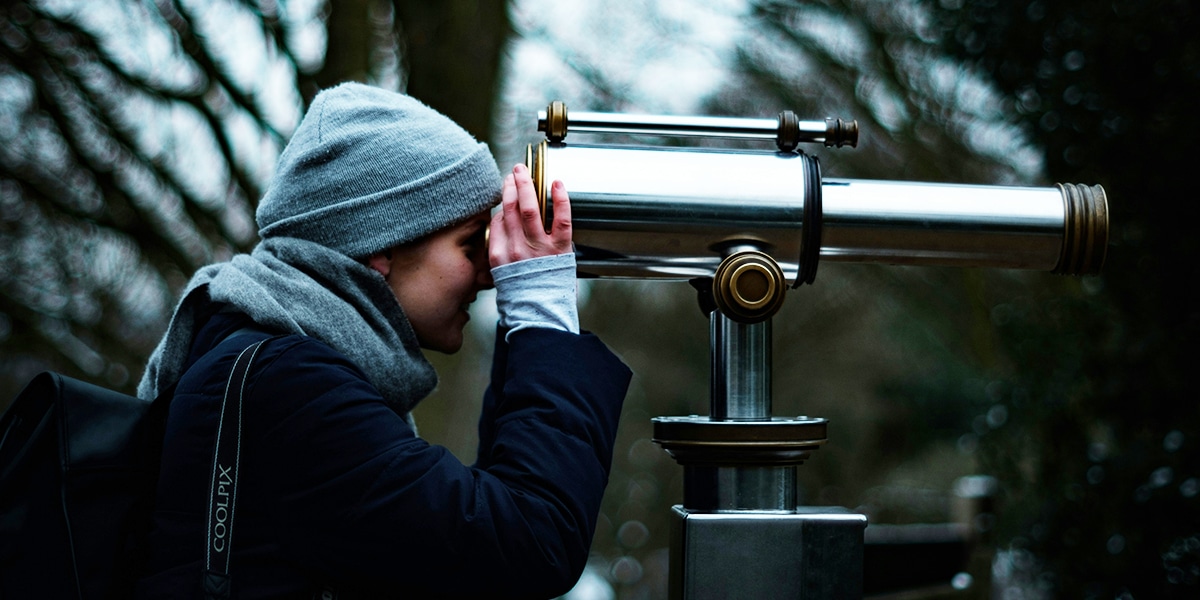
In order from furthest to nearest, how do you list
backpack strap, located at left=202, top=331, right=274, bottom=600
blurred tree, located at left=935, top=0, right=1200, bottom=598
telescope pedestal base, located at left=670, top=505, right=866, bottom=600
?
blurred tree, located at left=935, top=0, right=1200, bottom=598
telescope pedestal base, located at left=670, top=505, right=866, bottom=600
backpack strap, located at left=202, top=331, right=274, bottom=600

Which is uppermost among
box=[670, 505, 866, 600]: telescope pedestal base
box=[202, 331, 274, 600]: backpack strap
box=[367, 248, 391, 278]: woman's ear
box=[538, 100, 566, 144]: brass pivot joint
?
box=[538, 100, 566, 144]: brass pivot joint

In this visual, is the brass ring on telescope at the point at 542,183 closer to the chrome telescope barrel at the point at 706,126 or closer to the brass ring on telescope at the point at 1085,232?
the chrome telescope barrel at the point at 706,126

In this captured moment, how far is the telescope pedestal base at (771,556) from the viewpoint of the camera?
133 centimetres

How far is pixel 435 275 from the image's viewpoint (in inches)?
59.7

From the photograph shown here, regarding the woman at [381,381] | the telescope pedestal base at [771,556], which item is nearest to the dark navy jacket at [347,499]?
the woman at [381,381]

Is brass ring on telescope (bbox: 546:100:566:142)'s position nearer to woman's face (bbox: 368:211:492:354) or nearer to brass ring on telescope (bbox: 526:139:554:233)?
brass ring on telescope (bbox: 526:139:554:233)

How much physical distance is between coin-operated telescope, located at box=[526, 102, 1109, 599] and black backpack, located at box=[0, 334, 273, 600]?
51 centimetres

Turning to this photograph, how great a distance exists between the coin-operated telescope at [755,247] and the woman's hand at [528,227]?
0.02 metres

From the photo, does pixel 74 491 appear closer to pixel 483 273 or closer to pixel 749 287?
pixel 483 273

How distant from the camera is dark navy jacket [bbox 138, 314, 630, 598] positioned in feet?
3.95

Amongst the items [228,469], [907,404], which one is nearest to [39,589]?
[228,469]

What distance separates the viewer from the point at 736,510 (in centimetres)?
136

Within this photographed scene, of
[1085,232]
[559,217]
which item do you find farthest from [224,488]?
[1085,232]

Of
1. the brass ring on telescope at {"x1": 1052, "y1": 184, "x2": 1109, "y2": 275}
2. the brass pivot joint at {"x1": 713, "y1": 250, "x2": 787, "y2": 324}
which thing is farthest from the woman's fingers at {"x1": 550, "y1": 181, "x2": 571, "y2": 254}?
the brass ring on telescope at {"x1": 1052, "y1": 184, "x2": 1109, "y2": 275}
